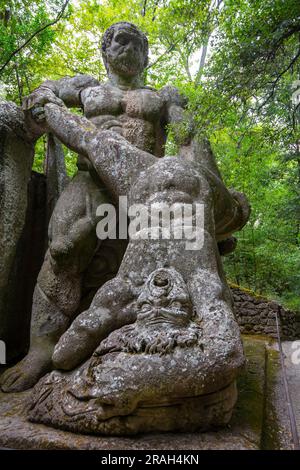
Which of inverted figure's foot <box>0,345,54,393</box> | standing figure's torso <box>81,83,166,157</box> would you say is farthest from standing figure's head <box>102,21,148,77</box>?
inverted figure's foot <box>0,345,54,393</box>

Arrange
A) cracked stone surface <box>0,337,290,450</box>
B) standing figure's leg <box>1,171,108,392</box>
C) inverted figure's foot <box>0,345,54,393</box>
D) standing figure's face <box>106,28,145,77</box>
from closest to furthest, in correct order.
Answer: cracked stone surface <box>0,337,290,450</box> < inverted figure's foot <box>0,345,54,393</box> < standing figure's leg <box>1,171,108,392</box> < standing figure's face <box>106,28,145,77</box>

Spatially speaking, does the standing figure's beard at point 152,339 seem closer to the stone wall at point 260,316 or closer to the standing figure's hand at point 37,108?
the standing figure's hand at point 37,108

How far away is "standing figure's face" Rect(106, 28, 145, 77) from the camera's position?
346 cm

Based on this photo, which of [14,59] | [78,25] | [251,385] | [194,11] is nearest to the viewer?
[251,385]

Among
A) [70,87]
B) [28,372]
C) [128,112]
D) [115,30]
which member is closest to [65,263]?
[28,372]

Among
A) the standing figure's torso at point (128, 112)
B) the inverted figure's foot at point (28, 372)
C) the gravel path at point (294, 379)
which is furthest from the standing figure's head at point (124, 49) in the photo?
the gravel path at point (294, 379)

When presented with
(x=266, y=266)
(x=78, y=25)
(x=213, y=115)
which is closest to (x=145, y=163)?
(x=213, y=115)

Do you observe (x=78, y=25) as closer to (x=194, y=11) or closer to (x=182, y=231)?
(x=194, y=11)

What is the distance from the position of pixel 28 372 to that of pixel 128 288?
99 cm

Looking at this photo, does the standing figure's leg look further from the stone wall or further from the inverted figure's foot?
the stone wall

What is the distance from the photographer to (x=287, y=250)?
8.98 meters

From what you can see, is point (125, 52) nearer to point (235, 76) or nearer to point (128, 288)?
point (235, 76)

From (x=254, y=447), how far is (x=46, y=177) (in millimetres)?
2942

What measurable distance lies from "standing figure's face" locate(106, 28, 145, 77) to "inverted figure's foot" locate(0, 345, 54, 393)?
2578 mm
